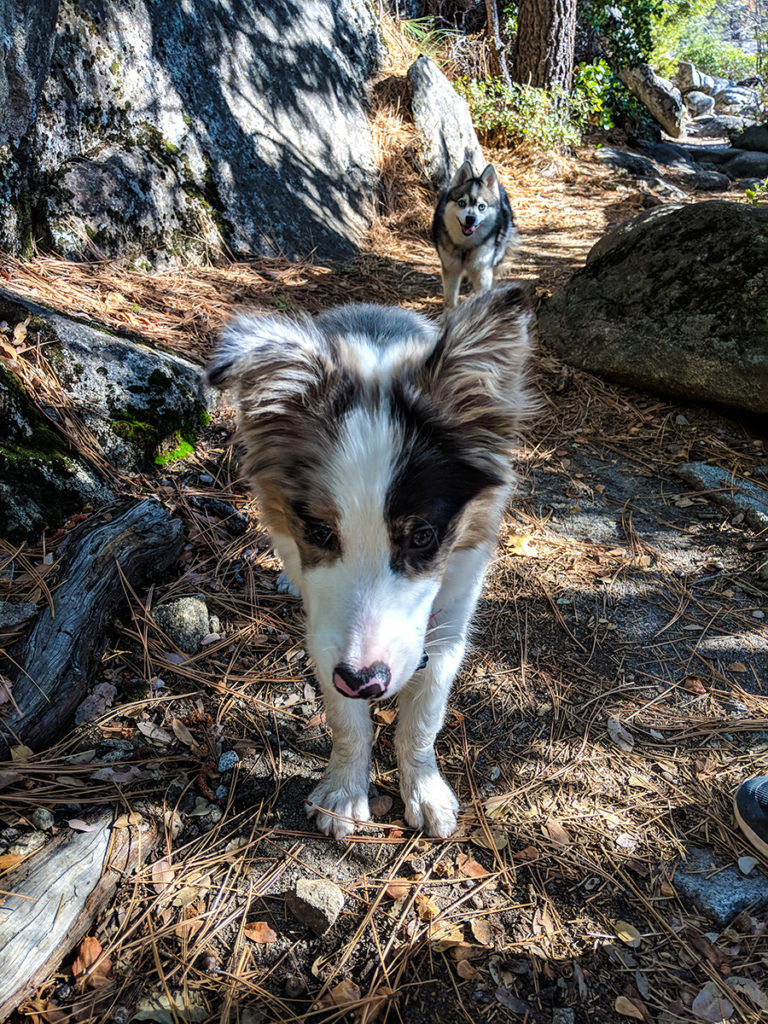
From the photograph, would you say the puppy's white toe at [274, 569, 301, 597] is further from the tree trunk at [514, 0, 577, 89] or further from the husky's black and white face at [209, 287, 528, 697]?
the tree trunk at [514, 0, 577, 89]

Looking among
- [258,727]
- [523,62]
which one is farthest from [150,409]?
[523,62]

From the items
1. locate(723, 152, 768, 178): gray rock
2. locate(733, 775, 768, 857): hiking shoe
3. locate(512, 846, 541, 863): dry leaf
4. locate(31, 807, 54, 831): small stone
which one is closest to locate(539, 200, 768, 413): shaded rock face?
locate(733, 775, 768, 857): hiking shoe

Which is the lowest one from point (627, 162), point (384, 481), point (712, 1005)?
point (712, 1005)

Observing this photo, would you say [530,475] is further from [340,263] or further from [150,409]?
[340,263]

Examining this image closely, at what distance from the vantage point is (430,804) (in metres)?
2.45

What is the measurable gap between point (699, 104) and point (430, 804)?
25500 millimetres

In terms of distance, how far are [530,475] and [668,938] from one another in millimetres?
2702

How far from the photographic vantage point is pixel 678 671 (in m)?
3.06

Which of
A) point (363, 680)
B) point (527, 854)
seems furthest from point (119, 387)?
point (527, 854)

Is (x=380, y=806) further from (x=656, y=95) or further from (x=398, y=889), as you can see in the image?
(x=656, y=95)

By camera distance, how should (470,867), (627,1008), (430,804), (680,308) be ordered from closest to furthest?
(627,1008), (470,867), (430,804), (680,308)

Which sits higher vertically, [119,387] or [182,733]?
[119,387]

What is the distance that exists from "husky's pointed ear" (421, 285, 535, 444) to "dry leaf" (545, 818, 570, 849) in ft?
4.81

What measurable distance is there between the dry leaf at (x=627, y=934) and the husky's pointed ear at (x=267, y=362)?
2011mm
